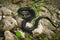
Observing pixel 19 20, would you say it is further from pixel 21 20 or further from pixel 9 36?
pixel 9 36

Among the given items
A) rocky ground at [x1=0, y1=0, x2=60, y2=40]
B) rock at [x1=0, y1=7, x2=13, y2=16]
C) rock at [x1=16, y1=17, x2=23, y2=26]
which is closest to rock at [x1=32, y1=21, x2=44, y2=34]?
rocky ground at [x1=0, y1=0, x2=60, y2=40]

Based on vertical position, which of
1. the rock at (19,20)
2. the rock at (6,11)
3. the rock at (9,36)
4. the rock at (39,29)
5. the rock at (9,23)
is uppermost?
the rock at (6,11)

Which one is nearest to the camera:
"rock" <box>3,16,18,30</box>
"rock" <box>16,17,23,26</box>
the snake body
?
"rock" <box>3,16,18,30</box>

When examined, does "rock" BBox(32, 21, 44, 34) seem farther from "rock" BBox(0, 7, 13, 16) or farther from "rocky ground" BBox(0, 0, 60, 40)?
"rock" BBox(0, 7, 13, 16)

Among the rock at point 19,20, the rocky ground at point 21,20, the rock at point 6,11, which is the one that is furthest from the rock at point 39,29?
the rock at point 6,11

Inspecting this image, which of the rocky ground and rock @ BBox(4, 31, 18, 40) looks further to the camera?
the rocky ground

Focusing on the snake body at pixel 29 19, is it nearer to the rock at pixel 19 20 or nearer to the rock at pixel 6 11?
the rock at pixel 19 20

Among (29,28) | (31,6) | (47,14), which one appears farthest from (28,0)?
(29,28)

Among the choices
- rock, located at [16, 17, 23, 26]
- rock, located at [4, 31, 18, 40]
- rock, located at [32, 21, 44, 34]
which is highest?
rock, located at [16, 17, 23, 26]

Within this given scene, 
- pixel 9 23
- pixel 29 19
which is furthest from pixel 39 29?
pixel 9 23
